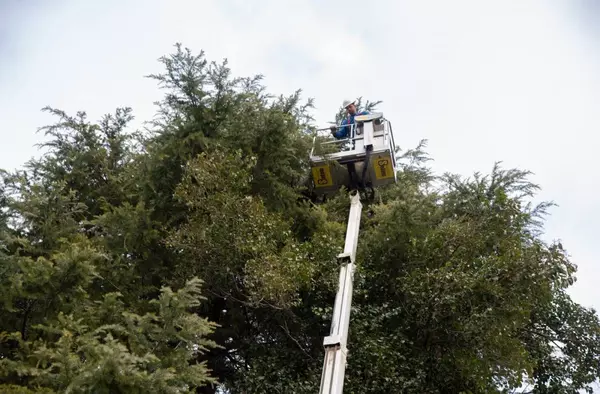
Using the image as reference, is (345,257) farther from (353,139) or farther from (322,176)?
(353,139)

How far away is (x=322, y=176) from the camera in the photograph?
13477 mm

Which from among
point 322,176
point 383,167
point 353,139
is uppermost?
point 353,139

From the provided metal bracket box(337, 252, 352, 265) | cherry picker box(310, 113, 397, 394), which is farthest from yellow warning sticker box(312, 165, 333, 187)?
metal bracket box(337, 252, 352, 265)

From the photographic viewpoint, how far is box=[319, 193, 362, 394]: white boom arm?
8641 millimetres

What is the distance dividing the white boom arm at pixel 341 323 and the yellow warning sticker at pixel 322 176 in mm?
1438

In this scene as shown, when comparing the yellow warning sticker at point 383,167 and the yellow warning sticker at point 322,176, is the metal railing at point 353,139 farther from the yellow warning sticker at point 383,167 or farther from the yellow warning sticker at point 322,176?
the yellow warning sticker at point 322,176

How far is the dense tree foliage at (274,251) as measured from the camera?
10.9m

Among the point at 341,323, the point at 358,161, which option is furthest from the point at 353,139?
the point at 341,323

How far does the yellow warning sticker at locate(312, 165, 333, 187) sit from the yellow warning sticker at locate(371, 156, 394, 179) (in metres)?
1.05

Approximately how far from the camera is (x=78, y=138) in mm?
14727

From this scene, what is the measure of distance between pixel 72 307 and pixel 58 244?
187 cm

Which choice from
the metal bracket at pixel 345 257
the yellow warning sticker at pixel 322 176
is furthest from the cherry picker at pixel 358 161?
the metal bracket at pixel 345 257

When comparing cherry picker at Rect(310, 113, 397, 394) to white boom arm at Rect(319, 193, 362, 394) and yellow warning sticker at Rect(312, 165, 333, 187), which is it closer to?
yellow warning sticker at Rect(312, 165, 333, 187)

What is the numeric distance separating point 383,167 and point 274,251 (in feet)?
10.7
